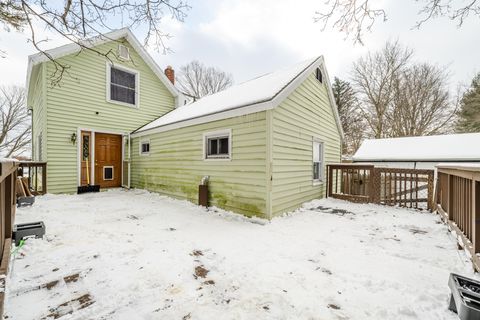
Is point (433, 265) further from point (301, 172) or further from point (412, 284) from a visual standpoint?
point (301, 172)

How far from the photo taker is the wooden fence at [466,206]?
263 cm

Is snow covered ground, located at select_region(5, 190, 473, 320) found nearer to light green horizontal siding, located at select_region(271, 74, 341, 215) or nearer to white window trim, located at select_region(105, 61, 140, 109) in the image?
light green horizontal siding, located at select_region(271, 74, 341, 215)

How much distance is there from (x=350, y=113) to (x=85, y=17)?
24699 millimetres

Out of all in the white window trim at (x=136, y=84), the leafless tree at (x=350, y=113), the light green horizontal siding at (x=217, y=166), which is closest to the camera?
the light green horizontal siding at (x=217, y=166)

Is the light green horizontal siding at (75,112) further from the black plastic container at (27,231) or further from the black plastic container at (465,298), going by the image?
the black plastic container at (465,298)

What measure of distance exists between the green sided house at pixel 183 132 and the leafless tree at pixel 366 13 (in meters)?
1.83

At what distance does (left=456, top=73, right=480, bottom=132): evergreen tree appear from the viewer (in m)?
17.8

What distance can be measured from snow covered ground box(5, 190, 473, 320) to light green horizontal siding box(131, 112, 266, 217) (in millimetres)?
761

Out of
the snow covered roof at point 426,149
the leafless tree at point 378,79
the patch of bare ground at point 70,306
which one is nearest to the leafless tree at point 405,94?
the leafless tree at point 378,79

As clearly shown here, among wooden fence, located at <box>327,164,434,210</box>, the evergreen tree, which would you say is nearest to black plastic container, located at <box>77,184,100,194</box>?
wooden fence, located at <box>327,164,434,210</box>

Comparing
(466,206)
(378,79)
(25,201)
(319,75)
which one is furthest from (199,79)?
(466,206)

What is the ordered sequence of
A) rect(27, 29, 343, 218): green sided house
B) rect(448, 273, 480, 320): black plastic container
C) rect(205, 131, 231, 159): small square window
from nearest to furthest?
rect(448, 273, 480, 320): black plastic container → rect(27, 29, 343, 218): green sided house → rect(205, 131, 231, 159): small square window

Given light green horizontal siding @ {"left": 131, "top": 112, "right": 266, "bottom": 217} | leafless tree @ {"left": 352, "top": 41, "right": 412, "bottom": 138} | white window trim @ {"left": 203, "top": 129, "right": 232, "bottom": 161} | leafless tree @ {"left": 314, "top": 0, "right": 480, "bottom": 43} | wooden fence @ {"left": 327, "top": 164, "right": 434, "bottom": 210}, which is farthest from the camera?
leafless tree @ {"left": 352, "top": 41, "right": 412, "bottom": 138}

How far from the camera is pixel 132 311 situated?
6.78ft
